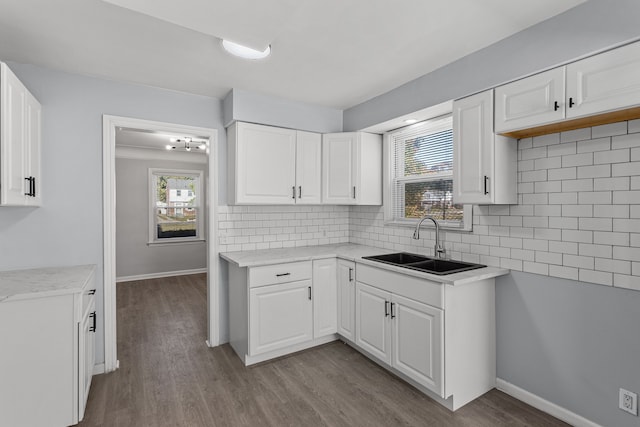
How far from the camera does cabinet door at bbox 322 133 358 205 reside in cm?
338

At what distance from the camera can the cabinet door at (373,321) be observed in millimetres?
2541

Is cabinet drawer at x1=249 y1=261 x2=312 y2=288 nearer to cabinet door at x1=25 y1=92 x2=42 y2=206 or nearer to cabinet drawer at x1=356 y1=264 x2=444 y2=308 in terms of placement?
cabinet drawer at x1=356 y1=264 x2=444 y2=308

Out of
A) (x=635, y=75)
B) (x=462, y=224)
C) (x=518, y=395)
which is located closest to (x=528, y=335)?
(x=518, y=395)

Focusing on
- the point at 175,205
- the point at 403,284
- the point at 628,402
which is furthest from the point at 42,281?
the point at 175,205

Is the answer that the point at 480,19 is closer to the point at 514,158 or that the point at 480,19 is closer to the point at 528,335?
the point at 514,158

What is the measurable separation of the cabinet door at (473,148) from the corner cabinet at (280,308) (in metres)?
1.42

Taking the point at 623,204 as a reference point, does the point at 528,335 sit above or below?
below

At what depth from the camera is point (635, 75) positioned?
1528 millimetres

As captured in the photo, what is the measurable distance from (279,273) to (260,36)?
1.87m

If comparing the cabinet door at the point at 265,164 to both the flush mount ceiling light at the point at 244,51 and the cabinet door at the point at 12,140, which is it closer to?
the flush mount ceiling light at the point at 244,51

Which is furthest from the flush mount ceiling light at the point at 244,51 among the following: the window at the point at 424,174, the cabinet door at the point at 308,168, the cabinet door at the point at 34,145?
the window at the point at 424,174

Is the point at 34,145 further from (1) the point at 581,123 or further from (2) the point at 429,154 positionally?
(1) the point at 581,123

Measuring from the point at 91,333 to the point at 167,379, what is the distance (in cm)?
67

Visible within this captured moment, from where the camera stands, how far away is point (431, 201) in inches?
118
